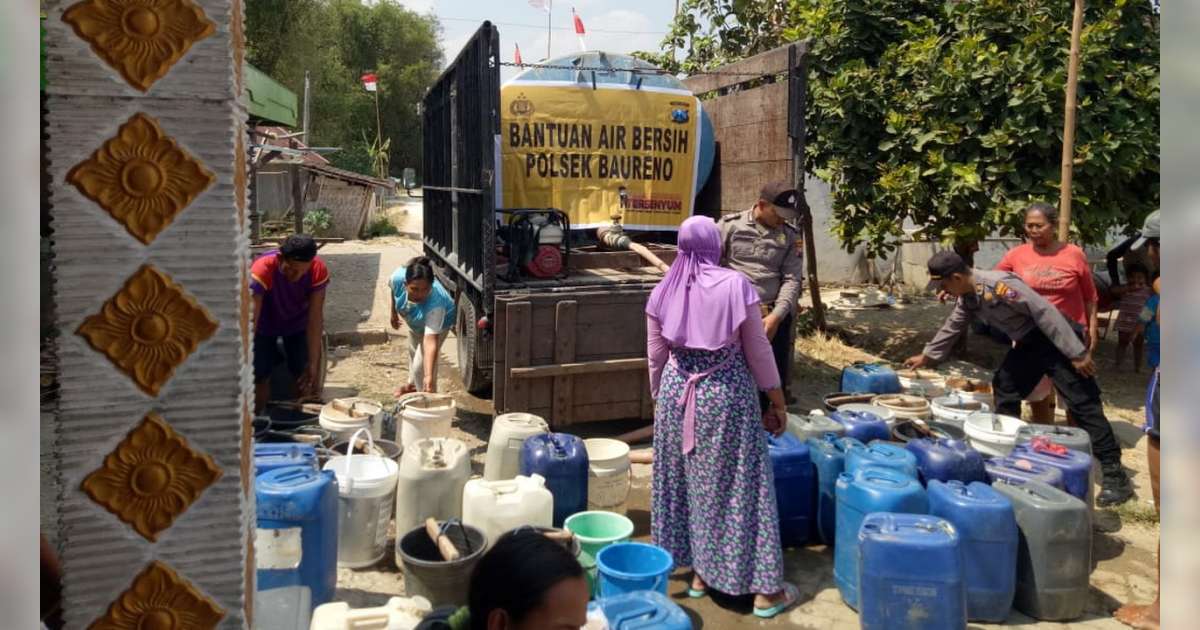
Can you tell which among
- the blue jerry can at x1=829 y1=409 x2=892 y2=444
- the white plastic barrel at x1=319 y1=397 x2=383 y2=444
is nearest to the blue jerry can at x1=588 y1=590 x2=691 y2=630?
the white plastic barrel at x1=319 y1=397 x2=383 y2=444

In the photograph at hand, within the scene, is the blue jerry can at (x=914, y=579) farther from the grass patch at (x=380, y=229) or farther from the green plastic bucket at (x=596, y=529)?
the grass patch at (x=380, y=229)

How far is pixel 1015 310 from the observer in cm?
480

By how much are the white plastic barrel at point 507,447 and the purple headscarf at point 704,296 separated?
119 centimetres

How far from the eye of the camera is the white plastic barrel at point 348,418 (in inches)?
181

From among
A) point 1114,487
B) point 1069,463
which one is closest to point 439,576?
point 1069,463

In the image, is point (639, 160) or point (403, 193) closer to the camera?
point (639, 160)

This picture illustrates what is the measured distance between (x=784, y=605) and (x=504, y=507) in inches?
52.4

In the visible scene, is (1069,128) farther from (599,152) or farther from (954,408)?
(599,152)

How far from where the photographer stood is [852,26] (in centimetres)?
845

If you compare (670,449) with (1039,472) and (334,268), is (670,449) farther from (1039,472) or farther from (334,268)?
(334,268)

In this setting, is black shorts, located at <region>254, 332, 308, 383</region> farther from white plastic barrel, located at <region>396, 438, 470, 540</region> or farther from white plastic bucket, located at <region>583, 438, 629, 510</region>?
white plastic bucket, located at <region>583, 438, 629, 510</region>
